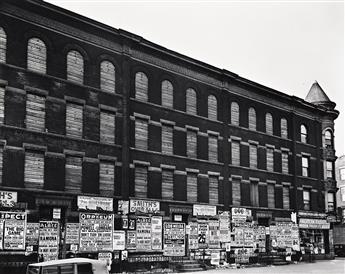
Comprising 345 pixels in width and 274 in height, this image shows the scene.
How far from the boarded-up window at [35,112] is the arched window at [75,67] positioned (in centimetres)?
215

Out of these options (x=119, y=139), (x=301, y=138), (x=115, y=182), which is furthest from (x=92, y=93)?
(x=301, y=138)

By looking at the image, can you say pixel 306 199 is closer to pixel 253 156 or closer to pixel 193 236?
pixel 253 156

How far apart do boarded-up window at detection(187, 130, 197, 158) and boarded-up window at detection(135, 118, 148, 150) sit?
3725 mm

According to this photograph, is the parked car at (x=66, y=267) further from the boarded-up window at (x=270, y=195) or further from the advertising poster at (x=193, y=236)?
the boarded-up window at (x=270, y=195)

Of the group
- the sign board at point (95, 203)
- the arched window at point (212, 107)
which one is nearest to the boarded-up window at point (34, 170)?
the sign board at point (95, 203)

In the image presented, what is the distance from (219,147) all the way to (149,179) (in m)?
6.98

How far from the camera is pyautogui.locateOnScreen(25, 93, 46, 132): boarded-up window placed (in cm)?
2438

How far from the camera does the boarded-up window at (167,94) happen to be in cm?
3133

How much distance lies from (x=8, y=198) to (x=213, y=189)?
48.0 ft

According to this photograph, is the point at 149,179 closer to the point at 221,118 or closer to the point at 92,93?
the point at 92,93

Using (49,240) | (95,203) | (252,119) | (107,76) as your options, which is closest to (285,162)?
(252,119)

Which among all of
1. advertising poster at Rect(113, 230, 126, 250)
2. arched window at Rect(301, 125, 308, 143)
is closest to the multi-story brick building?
arched window at Rect(301, 125, 308, 143)

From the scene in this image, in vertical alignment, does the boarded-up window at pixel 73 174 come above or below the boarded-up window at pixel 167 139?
below

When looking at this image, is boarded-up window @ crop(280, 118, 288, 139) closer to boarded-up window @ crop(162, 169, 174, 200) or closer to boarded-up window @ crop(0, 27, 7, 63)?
boarded-up window @ crop(162, 169, 174, 200)
